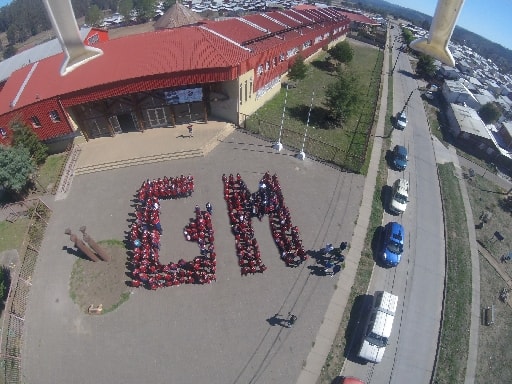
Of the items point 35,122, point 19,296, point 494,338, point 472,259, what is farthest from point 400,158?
point 35,122

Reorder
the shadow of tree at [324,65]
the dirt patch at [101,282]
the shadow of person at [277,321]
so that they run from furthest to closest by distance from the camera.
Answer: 1. the shadow of tree at [324,65]
2. the dirt patch at [101,282]
3. the shadow of person at [277,321]

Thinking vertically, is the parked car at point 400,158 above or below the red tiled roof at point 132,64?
below

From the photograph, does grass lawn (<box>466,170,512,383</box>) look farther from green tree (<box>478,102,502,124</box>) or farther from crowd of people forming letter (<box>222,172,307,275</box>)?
green tree (<box>478,102,502,124</box>)

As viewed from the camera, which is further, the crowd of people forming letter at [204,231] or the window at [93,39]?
the window at [93,39]

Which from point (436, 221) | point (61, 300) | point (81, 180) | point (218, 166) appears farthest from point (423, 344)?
point (81, 180)

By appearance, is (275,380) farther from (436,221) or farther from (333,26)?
(333,26)

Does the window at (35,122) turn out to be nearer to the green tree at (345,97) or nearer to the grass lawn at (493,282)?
the green tree at (345,97)

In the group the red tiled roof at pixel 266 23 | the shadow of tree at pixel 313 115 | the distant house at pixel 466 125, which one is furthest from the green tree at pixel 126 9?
the distant house at pixel 466 125

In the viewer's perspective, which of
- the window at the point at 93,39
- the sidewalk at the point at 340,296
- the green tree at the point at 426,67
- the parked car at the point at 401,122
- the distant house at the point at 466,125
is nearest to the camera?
the sidewalk at the point at 340,296
